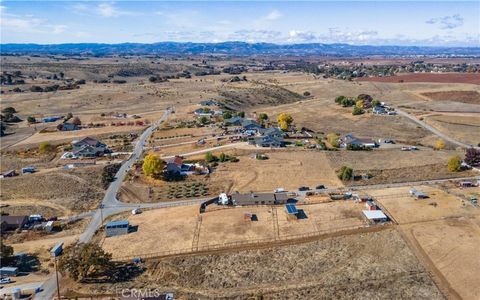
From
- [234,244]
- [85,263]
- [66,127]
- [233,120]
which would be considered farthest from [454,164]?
[66,127]

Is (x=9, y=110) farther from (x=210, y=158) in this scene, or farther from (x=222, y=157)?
(x=222, y=157)

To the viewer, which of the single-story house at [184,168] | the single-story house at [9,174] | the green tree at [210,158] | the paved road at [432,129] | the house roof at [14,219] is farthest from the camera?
the paved road at [432,129]

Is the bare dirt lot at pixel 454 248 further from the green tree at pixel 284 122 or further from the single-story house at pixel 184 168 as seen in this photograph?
the green tree at pixel 284 122

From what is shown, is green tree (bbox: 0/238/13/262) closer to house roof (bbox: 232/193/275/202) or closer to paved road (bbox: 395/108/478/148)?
house roof (bbox: 232/193/275/202)

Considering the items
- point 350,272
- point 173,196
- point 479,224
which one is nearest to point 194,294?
point 350,272

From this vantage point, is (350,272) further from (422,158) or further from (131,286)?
(422,158)

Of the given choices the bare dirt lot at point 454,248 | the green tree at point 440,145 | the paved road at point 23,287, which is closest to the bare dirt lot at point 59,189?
the paved road at point 23,287
